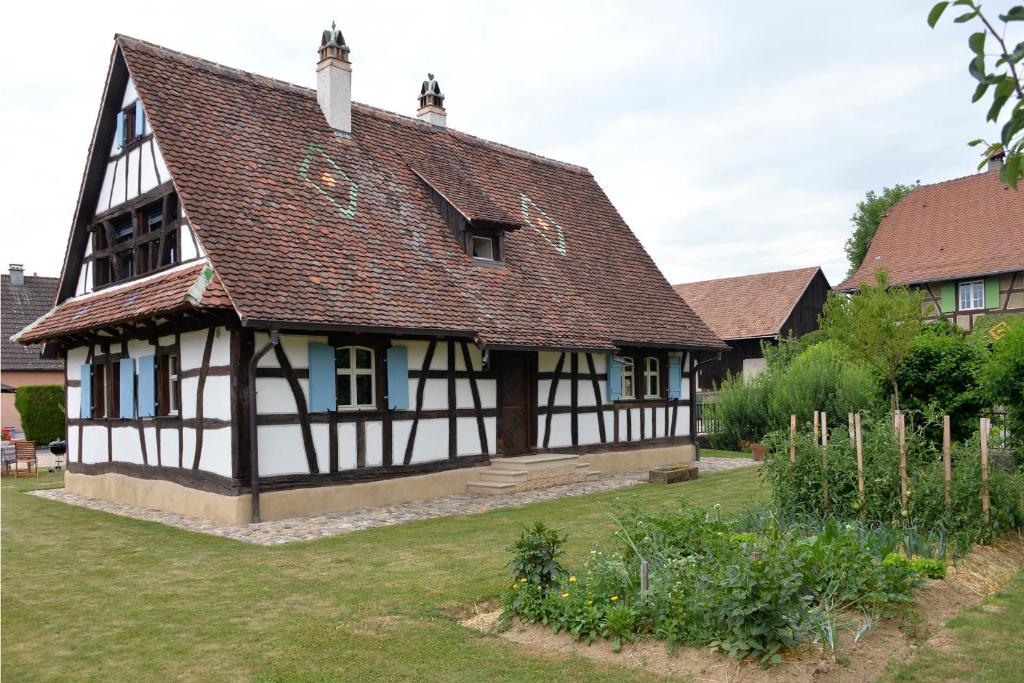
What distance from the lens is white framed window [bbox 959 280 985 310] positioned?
31391 mm

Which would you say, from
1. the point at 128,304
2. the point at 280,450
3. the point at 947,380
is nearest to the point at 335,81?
the point at 128,304

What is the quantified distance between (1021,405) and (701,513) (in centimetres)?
744

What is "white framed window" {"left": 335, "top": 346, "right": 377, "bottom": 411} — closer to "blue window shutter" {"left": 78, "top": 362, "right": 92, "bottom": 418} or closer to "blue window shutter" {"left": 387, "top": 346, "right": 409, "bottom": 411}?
"blue window shutter" {"left": 387, "top": 346, "right": 409, "bottom": 411}

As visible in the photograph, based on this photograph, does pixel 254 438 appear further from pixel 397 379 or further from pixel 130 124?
pixel 130 124

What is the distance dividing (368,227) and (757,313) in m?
26.0

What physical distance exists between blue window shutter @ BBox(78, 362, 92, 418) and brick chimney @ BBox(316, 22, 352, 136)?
6.77m

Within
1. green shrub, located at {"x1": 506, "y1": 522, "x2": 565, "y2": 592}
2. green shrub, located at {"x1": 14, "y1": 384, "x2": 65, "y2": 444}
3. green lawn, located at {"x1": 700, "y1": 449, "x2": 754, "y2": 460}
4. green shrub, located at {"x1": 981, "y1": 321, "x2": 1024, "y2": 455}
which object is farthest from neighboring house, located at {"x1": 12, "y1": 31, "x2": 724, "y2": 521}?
green shrub, located at {"x1": 14, "y1": 384, "x2": 65, "y2": 444}

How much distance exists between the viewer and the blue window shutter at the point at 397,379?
44.8 ft

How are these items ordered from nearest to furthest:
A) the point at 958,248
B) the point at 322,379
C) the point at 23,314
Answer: the point at 322,379 < the point at 958,248 < the point at 23,314

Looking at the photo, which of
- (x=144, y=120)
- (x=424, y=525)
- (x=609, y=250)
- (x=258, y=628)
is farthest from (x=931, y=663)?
(x=609, y=250)

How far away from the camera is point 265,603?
7.59 m

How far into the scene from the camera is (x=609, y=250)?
2059cm

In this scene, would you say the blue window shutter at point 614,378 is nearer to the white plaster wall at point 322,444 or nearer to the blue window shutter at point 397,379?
the blue window shutter at point 397,379

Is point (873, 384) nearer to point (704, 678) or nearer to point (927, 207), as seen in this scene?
point (704, 678)
